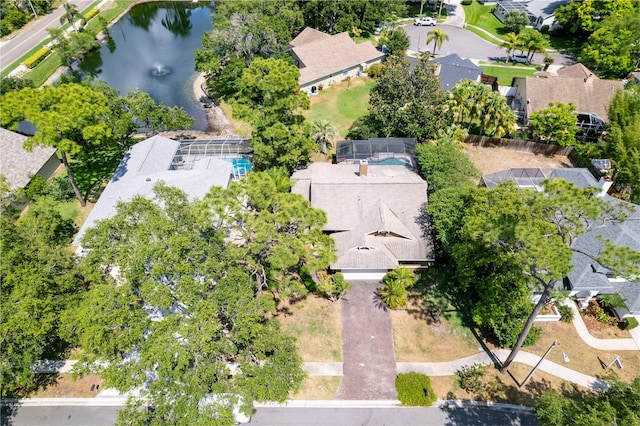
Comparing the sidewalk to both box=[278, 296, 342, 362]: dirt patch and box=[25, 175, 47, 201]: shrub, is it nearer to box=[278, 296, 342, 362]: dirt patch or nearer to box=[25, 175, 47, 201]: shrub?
box=[278, 296, 342, 362]: dirt patch

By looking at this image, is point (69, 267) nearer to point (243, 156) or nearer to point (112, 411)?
point (112, 411)

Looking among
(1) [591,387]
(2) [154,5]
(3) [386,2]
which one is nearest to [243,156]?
(1) [591,387]

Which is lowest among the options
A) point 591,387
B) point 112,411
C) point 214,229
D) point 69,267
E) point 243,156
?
point 591,387

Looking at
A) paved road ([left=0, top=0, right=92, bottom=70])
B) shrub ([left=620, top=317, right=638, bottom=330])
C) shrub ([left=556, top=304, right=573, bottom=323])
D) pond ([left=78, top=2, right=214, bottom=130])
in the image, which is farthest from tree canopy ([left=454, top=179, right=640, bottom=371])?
paved road ([left=0, top=0, right=92, bottom=70])

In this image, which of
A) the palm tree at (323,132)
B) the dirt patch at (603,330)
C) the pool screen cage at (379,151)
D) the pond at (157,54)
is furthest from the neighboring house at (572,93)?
the pond at (157,54)

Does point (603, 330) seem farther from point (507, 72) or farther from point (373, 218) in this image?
point (507, 72)

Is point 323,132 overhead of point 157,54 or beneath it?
beneath

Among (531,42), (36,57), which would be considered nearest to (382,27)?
(531,42)
